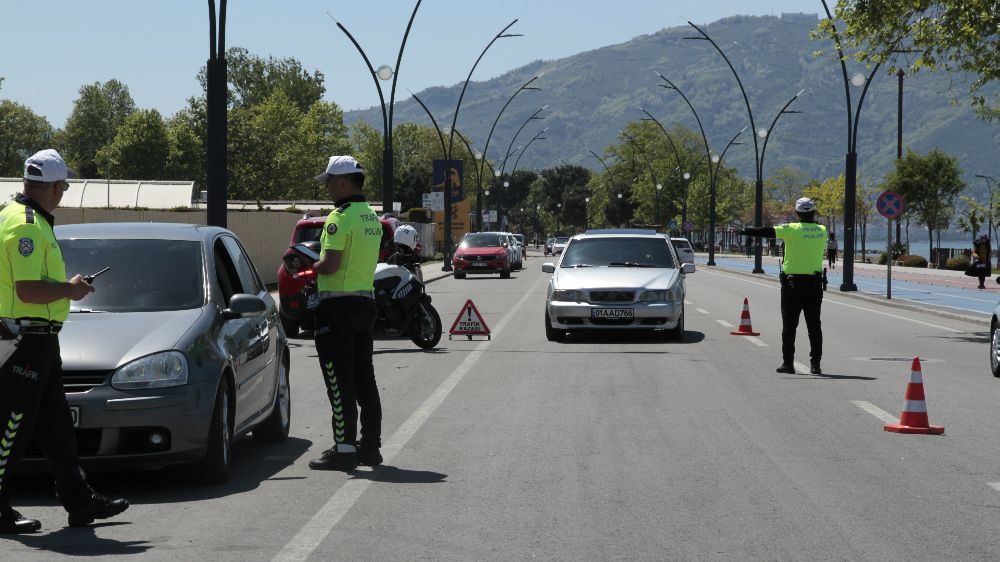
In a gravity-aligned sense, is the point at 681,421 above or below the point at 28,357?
below

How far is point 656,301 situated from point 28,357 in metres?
13.3

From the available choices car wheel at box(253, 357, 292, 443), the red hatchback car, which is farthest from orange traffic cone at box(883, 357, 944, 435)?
the red hatchback car

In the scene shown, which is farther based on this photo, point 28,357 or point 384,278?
point 384,278

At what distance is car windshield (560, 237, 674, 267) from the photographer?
20484mm

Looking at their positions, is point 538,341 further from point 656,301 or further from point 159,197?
point 159,197

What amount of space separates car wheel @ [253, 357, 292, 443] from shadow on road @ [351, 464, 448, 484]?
1.34m

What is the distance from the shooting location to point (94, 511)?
22.1ft

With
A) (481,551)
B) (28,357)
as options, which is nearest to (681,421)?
(481,551)

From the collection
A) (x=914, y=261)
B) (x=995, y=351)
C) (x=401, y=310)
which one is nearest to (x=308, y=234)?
(x=401, y=310)

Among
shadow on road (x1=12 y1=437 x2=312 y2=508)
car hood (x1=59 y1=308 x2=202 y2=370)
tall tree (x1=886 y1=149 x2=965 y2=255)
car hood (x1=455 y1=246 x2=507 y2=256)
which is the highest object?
tall tree (x1=886 y1=149 x2=965 y2=255)

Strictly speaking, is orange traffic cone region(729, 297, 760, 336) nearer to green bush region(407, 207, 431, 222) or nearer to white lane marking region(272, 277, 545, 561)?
white lane marking region(272, 277, 545, 561)

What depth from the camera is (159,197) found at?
7738 centimetres

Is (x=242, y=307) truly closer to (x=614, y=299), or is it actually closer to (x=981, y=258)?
(x=614, y=299)

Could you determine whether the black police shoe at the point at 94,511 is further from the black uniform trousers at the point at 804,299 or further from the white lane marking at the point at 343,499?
the black uniform trousers at the point at 804,299
